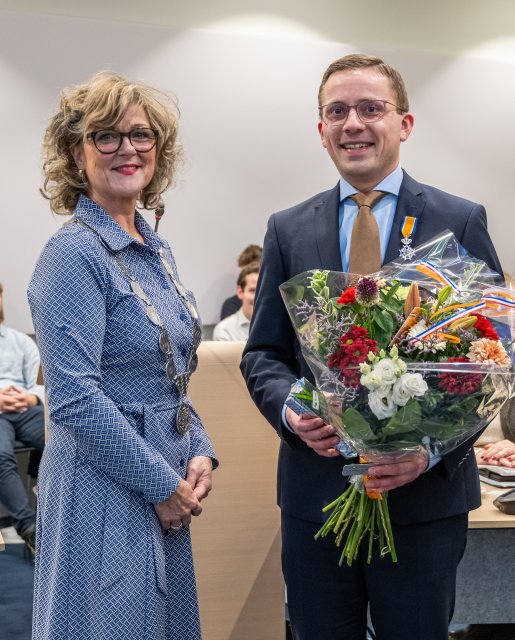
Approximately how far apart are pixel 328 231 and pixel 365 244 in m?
0.10

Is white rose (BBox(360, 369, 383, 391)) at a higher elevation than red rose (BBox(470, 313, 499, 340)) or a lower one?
lower

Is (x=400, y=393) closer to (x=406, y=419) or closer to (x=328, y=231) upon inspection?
(x=406, y=419)

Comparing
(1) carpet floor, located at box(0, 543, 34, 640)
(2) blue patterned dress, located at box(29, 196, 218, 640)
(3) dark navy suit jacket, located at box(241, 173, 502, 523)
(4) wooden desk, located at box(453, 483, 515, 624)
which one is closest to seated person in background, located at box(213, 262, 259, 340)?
(1) carpet floor, located at box(0, 543, 34, 640)

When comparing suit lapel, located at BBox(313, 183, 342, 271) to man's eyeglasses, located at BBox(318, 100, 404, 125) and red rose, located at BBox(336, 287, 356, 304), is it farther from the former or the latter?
red rose, located at BBox(336, 287, 356, 304)

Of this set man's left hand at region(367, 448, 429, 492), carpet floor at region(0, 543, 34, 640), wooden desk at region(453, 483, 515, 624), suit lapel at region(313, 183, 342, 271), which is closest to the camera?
man's left hand at region(367, 448, 429, 492)

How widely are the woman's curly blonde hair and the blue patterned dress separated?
0.16 metres

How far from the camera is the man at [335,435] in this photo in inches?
71.0

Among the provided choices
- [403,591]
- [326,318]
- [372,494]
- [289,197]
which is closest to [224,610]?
[403,591]

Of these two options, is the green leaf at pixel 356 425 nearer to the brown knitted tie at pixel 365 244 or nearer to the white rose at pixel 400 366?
the white rose at pixel 400 366

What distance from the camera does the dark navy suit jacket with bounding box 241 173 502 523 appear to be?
1.80 metres

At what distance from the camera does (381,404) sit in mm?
1490

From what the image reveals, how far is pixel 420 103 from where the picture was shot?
7.10 meters

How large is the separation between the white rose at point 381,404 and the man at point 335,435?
0.76 ft

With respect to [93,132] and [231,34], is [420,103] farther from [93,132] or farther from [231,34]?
[93,132]
